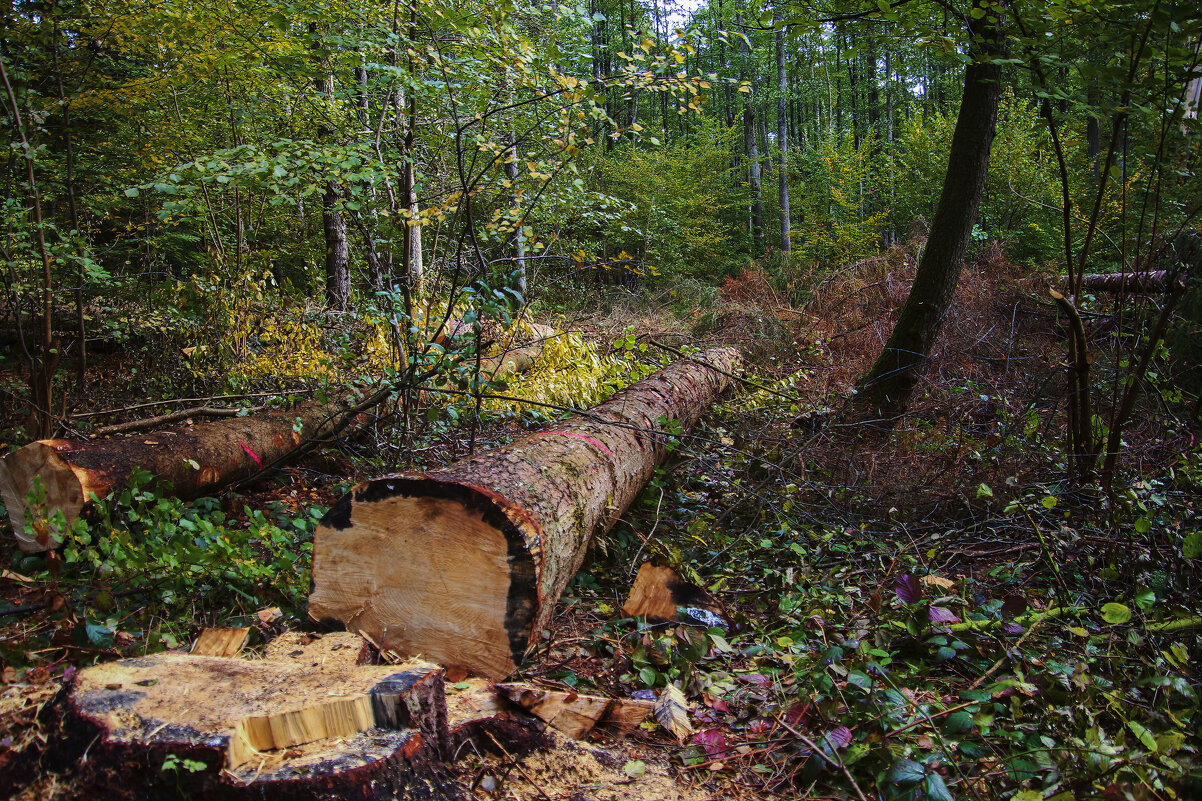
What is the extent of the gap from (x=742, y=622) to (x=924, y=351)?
3316mm

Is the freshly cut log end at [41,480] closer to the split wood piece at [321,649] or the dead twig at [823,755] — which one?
the split wood piece at [321,649]

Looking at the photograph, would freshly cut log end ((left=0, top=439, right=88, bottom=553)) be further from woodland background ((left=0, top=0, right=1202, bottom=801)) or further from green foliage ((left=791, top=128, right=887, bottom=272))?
green foliage ((left=791, top=128, right=887, bottom=272))

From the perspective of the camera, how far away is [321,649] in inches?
88.0

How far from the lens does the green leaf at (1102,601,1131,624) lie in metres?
2.10

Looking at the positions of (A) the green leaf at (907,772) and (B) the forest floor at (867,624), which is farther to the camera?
(B) the forest floor at (867,624)

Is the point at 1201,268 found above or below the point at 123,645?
above

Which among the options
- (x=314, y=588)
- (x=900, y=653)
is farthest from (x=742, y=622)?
(x=314, y=588)

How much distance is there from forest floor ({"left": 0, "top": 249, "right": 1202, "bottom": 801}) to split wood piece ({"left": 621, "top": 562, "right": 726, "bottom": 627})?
59mm

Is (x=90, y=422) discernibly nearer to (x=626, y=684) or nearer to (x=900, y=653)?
(x=626, y=684)

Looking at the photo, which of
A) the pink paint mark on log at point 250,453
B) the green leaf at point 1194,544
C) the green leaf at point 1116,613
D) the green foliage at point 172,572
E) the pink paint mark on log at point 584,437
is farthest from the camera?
the pink paint mark on log at point 250,453

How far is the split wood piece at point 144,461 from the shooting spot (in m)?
3.30

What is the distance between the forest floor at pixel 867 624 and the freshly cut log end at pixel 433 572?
13.1 inches

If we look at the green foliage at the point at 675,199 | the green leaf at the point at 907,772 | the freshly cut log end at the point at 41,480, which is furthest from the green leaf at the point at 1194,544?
the green foliage at the point at 675,199

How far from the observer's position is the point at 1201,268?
4887 mm
